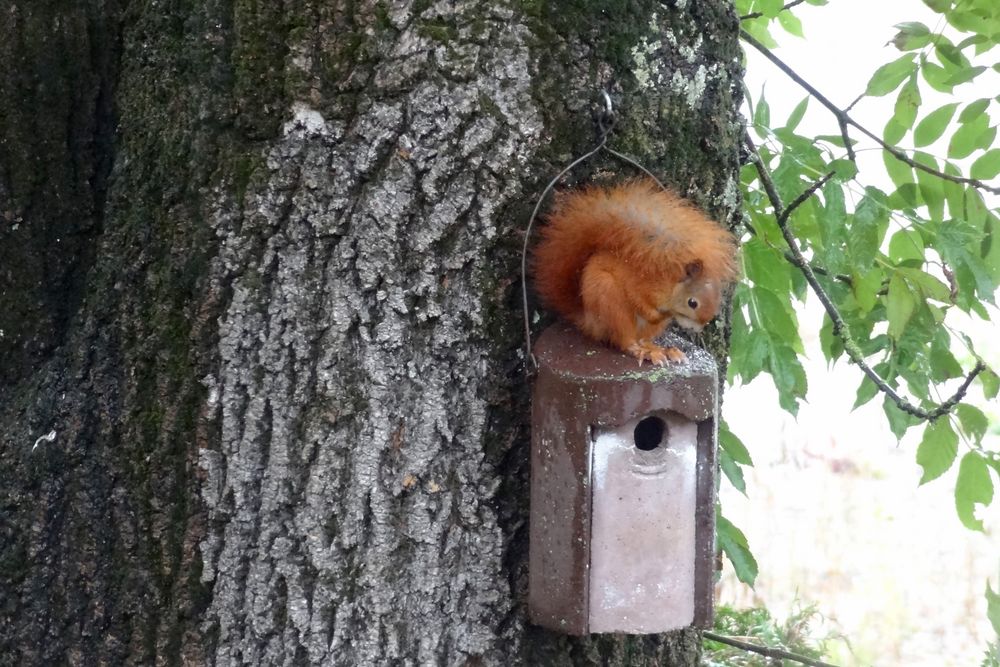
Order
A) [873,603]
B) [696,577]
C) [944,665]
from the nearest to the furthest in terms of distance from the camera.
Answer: [696,577] < [944,665] < [873,603]

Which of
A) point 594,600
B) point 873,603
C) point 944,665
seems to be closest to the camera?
point 594,600

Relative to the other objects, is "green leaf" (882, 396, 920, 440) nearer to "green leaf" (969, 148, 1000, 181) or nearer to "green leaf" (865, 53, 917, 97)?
"green leaf" (969, 148, 1000, 181)

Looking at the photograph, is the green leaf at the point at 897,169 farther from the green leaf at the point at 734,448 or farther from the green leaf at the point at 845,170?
the green leaf at the point at 734,448

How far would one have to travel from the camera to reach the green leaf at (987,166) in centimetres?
232

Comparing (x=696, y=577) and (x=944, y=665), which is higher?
(x=696, y=577)

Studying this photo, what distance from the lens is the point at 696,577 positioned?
5.75 ft

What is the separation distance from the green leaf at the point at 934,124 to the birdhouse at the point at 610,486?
102 centimetres

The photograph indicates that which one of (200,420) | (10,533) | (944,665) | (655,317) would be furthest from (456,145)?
(944,665)

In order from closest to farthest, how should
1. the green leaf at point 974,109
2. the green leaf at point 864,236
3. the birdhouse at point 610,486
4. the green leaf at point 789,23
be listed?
the birdhouse at point 610,486
the green leaf at point 864,236
the green leaf at point 974,109
the green leaf at point 789,23

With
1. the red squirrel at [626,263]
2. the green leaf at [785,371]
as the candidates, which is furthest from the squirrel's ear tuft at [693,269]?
the green leaf at [785,371]

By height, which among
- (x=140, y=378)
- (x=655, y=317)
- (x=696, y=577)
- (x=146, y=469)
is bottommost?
(x=696, y=577)

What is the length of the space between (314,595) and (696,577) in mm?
621

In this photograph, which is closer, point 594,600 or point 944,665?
point 594,600

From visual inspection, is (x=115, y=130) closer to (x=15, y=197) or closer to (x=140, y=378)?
(x=15, y=197)
